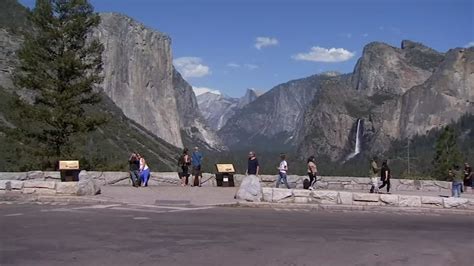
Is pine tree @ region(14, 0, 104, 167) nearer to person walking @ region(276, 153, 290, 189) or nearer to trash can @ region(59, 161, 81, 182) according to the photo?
trash can @ region(59, 161, 81, 182)

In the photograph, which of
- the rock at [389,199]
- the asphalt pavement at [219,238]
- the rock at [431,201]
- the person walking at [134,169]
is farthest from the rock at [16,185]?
the rock at [431,201]

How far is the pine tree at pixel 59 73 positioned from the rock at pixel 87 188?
10.6 meters

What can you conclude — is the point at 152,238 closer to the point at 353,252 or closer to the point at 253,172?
the point at 353,252

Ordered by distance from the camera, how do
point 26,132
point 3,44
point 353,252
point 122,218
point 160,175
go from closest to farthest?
point 353,252
point 122,218
point 160,175
point 26,132
point 3,44

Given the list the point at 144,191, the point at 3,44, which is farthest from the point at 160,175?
the point at 3,44

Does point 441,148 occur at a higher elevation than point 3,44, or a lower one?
lower

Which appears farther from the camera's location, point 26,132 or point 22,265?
point 26,132

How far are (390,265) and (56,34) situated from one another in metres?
26.0

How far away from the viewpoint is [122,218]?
1498 centimetres

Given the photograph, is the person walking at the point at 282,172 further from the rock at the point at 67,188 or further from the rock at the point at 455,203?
the rock at the point at 67,188

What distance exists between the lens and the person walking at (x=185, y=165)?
1044 inches

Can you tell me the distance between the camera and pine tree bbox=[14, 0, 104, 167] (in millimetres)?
31297

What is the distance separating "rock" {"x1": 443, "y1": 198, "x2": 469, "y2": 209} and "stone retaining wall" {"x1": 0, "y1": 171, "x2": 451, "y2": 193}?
356 inches

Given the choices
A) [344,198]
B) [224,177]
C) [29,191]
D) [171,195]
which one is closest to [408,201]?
[344,198]
